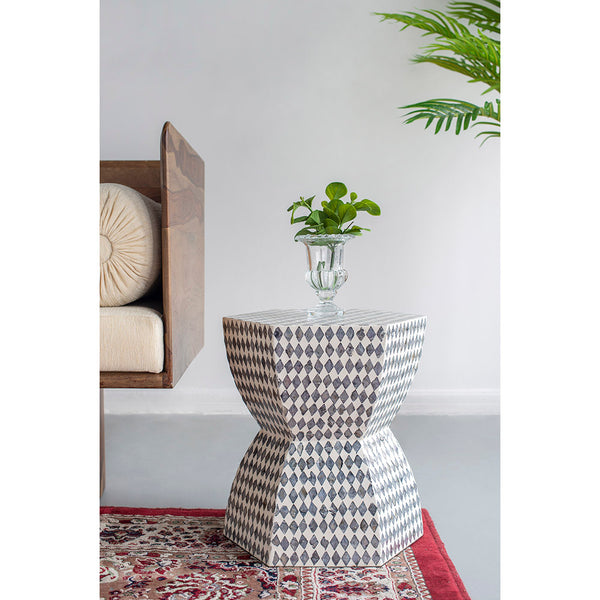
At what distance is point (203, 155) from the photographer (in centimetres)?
248

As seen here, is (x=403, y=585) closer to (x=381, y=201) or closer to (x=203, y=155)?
(x=381, y=201)

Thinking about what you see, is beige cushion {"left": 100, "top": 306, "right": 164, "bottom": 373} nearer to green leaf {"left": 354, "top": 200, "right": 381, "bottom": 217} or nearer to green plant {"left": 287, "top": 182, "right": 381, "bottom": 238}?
green plant {"left": 287, "top": 182, "right": 381, "bottom": 238}

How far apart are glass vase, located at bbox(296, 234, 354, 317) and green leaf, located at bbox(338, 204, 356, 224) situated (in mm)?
39

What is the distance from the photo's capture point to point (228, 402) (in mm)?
2514

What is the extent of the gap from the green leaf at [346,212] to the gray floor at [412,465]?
0.76m

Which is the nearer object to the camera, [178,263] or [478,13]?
[178,263]

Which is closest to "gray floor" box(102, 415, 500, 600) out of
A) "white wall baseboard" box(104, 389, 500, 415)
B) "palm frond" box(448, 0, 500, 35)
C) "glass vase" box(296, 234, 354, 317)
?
"white wall baseboard" box(104, 389, 500, 415)

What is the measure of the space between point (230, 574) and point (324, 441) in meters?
0.31

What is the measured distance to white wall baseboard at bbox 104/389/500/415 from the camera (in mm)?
2492

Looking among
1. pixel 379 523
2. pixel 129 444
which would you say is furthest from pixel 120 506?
pixel 379 523

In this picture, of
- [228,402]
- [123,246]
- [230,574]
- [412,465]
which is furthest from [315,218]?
[228,402]

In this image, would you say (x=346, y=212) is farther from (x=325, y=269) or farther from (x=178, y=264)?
(x=178, y=264)

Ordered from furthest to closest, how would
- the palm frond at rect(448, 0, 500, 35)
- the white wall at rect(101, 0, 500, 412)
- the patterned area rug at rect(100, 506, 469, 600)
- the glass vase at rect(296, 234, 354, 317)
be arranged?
the white wall at rect(101, 0, 500, 412) → the palm frond at rect(448, 0, 500, 35) → the glass vase at rect(296, 234, 354, 317) → the patterned area rug at rect(100, 506, 469, 600)
